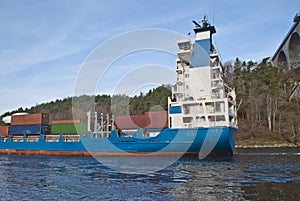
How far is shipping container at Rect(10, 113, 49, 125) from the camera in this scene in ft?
110

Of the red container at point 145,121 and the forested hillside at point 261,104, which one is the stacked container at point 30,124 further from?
the forested hillside at point 261,104


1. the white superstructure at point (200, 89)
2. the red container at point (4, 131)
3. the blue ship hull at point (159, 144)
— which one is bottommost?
the blue ship hull at point (159, 144)

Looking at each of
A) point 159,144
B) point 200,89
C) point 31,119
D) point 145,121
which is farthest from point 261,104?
point 31,119

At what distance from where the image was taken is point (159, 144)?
77.7ft

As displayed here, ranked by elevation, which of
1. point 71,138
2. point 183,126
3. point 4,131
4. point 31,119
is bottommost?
point 71,138

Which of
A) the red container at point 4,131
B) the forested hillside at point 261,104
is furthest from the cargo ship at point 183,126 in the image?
the forested hillside at point 261,104

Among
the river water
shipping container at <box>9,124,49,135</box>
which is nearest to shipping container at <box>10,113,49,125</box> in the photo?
shipping container at <box>9,124,49,135</box>

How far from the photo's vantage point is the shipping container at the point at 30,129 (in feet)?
109

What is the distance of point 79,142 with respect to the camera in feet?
92.7

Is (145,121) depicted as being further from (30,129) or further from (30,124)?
Result: (30,124)

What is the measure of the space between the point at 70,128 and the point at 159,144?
12.9m

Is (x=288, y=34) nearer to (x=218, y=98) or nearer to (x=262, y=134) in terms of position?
(x=262, y=134)

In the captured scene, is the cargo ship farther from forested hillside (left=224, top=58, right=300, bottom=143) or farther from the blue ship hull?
forested hillside (left=224, top=58, right=300, bottom=143)

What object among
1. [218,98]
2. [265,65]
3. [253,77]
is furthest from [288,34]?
[218,98]
